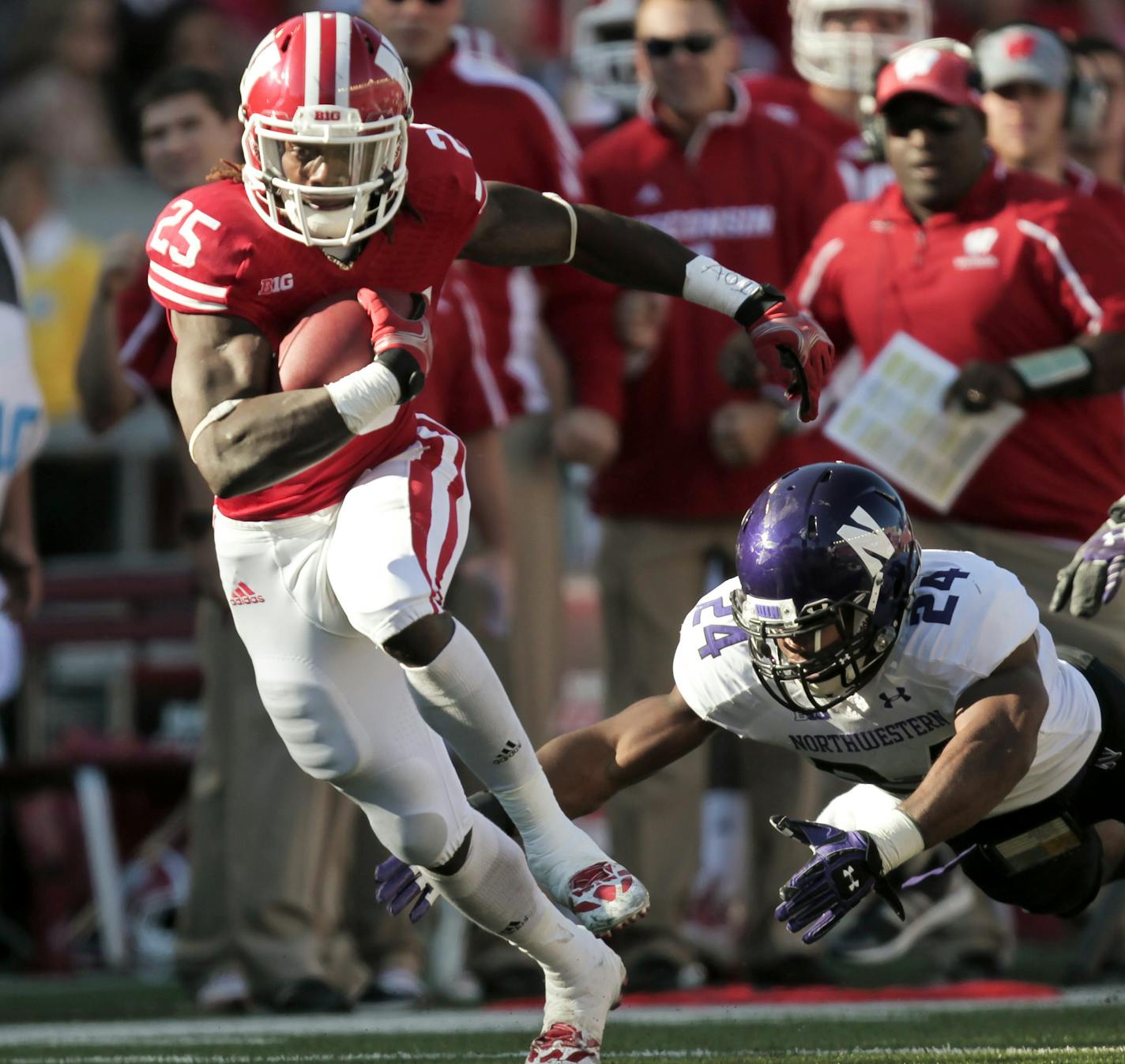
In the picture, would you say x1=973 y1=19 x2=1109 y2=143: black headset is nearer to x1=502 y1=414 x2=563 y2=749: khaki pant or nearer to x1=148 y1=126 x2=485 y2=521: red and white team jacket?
x1=502 y1=414 x2=563 y2=749: khaki pant

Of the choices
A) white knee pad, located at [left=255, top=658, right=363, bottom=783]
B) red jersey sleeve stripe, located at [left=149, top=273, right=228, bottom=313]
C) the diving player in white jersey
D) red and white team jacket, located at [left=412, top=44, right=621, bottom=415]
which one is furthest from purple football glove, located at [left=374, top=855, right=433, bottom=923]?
red and white team jacket, located at [left=412, top=44, right=621, bottom=415]

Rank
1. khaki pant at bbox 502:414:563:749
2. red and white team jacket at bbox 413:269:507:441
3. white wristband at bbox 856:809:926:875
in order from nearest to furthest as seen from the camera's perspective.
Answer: white wristband at bbox 856:809:926:875 < red and white team jacket at bbox 413:269:507:441 < khaki pant at bbox 502:414:563:749

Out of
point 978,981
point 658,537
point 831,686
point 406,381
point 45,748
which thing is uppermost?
point 406,381

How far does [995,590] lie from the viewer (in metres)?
4.38

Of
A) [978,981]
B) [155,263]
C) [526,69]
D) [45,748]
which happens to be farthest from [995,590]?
[526,69]

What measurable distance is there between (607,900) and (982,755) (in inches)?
27.9

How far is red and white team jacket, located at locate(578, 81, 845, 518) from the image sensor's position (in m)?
6.46

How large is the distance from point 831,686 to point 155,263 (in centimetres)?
151

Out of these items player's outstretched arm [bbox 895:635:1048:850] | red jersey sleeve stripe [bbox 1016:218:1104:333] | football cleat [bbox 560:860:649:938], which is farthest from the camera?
red jersey sleeve stripe [bbox 1016:218:1104:333]

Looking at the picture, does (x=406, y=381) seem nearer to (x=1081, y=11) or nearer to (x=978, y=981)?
(x=978, y=981)

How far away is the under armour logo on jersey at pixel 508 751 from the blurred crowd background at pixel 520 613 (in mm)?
1798

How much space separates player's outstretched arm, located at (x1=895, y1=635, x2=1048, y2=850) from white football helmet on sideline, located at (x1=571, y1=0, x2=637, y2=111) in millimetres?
3549

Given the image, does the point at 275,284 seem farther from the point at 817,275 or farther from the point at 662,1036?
the point at 817,275

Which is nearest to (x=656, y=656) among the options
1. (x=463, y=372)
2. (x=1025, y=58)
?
(x=463, y=372)
